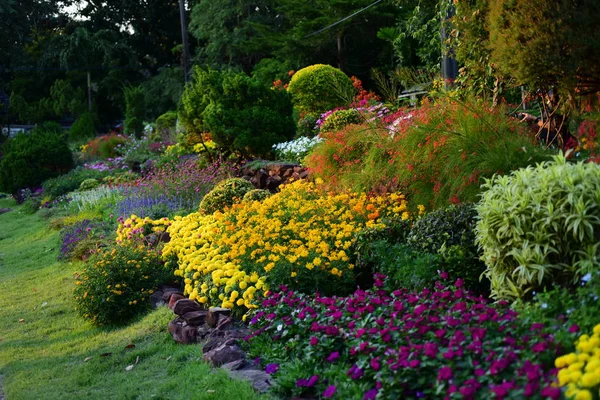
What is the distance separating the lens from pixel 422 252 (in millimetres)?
5465

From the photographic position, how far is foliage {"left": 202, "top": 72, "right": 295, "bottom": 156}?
1367cm

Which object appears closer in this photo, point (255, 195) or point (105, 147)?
point (255, 195)

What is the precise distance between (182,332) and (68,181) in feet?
41.7

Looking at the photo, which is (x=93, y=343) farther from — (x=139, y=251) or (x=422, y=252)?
(x=422, y=252)

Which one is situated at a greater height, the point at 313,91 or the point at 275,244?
the point at 313,91

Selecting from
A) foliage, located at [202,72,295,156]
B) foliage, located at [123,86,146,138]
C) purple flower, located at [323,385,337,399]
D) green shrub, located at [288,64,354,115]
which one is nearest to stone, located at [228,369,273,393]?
purple flower, located at [323,385,337,399]

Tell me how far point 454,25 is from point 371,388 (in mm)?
5067

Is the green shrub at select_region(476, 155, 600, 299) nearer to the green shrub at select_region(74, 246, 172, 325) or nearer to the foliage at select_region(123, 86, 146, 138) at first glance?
the green shrub at select_region(74, 246, 172, 325)

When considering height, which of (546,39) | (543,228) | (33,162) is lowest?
(33,162)

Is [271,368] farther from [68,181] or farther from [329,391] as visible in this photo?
[68,181]

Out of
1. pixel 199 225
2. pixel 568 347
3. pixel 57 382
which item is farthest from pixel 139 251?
pixel 568 347

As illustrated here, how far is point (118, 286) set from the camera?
22.0ft

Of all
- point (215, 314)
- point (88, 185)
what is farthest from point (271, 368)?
point (88, 185)

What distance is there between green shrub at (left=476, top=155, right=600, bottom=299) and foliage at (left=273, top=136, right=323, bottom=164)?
7747 mm
